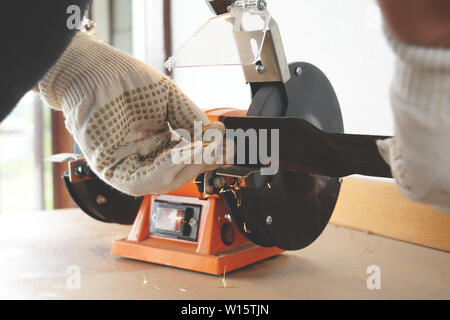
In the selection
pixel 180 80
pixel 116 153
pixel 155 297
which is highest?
pixel 180 80

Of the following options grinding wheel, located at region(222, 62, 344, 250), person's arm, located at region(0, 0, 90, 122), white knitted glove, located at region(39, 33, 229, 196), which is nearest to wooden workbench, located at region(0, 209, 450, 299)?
grinding wheel, located at region(222, 62, 344, 250)

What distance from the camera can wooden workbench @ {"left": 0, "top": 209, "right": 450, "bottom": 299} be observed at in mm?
673

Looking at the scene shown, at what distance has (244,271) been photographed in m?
0.77

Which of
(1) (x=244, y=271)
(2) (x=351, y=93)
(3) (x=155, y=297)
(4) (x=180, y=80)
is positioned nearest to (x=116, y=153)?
(3) (x=155, y=297)

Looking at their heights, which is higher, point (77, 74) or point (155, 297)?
point (77, 74)

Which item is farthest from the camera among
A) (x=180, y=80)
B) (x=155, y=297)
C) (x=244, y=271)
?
(x=180, y=80)

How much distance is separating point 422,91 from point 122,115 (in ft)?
1.16

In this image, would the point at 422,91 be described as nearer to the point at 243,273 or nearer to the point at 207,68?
the point at 243,273

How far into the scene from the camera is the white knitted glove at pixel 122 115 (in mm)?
502

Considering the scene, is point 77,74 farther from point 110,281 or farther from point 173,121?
point 110,281

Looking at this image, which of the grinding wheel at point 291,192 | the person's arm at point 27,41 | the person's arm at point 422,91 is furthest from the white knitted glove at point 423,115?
the grinding wheel at point 291,192

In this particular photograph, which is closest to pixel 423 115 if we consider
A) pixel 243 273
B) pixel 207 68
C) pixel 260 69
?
pixel 260 69

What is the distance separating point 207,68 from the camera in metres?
1.46

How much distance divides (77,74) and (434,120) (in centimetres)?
39
